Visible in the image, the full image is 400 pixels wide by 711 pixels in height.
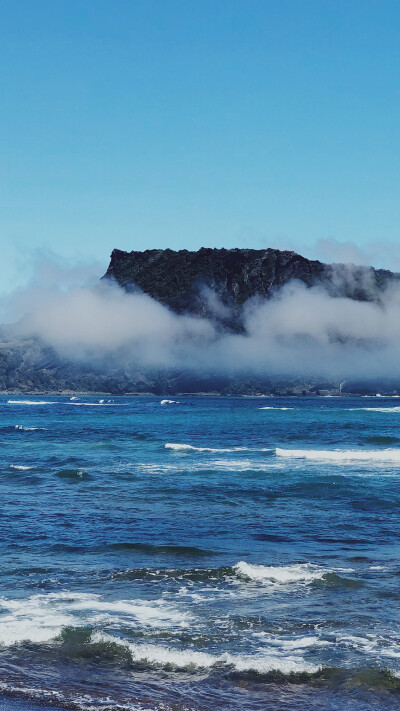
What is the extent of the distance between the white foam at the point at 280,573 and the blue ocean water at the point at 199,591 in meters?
0.07

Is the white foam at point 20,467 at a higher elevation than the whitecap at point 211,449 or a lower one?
higher

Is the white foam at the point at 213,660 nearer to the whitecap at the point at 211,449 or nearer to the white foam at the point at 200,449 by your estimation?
the whitecap at the point at 211,449

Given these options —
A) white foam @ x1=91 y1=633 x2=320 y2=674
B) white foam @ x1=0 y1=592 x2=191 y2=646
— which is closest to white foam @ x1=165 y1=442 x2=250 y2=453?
white foam @ x1=0 y1=592 x2=191 y2=646

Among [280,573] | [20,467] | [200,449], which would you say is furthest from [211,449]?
[280,573]

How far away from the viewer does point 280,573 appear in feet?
62.9

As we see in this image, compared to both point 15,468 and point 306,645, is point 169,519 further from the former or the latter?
point 15,468

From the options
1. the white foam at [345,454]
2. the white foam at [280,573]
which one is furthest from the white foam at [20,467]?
the white foam at [280,573]

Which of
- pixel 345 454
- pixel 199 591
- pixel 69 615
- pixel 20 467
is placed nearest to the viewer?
pixel 69 615

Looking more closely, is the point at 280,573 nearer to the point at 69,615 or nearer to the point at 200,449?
the point at 69,615

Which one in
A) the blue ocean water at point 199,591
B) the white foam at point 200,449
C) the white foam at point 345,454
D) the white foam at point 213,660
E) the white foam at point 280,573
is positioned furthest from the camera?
the white foam at point 200,449

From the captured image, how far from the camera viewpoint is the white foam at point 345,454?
49334 millimetres

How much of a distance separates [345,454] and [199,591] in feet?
119

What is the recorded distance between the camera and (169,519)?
88.8ft

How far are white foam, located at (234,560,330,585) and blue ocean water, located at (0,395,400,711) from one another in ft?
0.22
